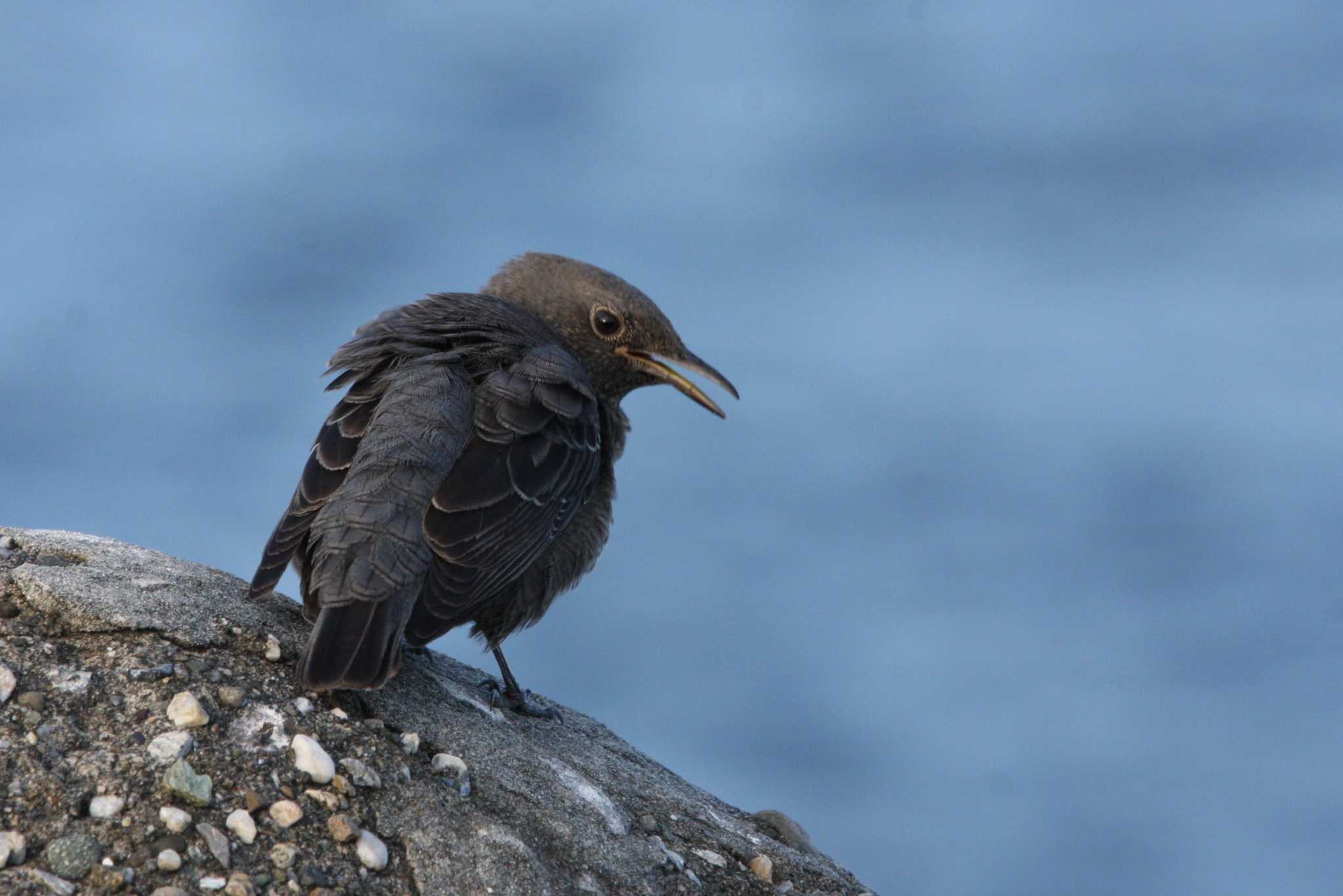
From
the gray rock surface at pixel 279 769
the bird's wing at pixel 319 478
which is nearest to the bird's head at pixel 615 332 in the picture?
the bird's wing at pixel 319 478

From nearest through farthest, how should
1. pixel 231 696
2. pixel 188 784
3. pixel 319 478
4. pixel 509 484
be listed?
pixel 188 784 → pixel 231 696 → pixel 319 478 → pixel 509 484

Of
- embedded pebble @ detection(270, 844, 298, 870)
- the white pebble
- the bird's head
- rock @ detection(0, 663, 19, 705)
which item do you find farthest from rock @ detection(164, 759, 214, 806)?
the bird's head

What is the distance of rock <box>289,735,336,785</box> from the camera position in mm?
4664

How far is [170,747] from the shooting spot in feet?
14.9

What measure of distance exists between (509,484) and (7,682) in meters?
2.16

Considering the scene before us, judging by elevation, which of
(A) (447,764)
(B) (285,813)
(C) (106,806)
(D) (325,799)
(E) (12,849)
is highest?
(A) (447,764)

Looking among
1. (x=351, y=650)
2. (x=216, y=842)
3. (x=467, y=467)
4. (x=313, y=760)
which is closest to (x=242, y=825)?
(x=216, y=842)

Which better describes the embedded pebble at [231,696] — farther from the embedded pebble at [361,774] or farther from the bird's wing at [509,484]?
the bird's wing at [509,484]

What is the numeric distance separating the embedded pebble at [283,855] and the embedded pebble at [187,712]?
61 cm

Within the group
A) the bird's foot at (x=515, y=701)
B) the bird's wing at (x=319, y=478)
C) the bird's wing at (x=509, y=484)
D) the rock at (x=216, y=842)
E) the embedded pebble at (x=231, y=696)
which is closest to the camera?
the rock at (x=216, y=842)

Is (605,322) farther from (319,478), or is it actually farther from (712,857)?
(712,857)

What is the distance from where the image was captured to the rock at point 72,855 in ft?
13.2

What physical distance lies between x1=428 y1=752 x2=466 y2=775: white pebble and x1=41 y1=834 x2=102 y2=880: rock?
126 centimetres

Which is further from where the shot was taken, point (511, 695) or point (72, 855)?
point (511, 695)
